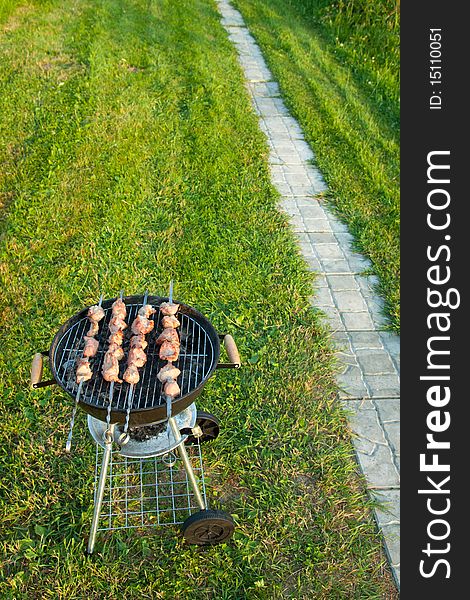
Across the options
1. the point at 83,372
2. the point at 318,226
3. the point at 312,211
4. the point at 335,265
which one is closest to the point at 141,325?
the point at 83,372

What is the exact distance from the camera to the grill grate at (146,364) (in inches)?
113

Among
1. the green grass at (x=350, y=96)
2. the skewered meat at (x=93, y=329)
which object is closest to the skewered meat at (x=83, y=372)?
the skewered meat at (x=93, y=329)

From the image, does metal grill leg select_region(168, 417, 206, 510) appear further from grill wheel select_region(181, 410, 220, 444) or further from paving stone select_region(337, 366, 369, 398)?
paving stone select_region(337, 366, 369, 398)

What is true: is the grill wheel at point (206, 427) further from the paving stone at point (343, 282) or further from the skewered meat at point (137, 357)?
the paving stone at point (343, 282)

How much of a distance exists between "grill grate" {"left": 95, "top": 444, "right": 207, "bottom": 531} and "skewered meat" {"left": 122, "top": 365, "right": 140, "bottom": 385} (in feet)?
3.03

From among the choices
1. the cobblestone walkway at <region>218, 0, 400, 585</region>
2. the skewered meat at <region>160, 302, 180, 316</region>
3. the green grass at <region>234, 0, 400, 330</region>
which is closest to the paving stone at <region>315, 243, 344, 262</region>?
the cobblestone walkway at <region>218, 0, 400, 585</region>

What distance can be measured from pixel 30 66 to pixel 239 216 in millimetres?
4948

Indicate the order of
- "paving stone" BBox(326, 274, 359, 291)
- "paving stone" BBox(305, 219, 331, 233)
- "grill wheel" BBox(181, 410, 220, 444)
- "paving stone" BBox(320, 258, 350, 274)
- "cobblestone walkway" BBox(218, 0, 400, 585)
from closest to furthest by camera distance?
"grill wheel" BBox(181, 410, 220, 444)
"cobblestone walkway" BBox(218, 0, 400, 585)
"paving stone" BBox(326, 274, 359, 291)
"paving stone" BBox(320, 258, 350, 274)
"paving stone" BBox(305, 219, 331, 233)

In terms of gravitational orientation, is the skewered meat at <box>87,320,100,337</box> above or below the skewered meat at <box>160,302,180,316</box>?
below

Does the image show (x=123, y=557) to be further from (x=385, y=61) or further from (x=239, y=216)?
(x=385, y=61)

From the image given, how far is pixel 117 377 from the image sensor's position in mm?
2920

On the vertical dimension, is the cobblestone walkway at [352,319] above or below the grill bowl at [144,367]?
below

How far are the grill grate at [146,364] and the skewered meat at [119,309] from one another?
0.09m

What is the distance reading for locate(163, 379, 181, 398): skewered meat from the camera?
2.76m
